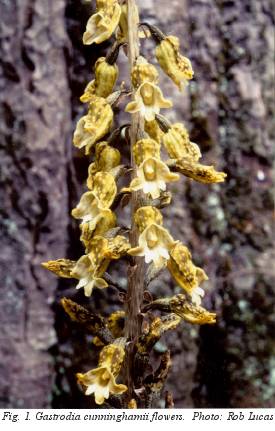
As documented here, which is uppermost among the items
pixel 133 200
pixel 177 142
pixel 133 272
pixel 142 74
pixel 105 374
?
pixel 142 74

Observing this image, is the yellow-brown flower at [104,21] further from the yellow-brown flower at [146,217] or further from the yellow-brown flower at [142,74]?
the yellow-brown flower at [146,217]

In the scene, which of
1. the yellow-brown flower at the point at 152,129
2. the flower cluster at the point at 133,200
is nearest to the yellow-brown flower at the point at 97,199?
the flower cluster at the point at 133,200

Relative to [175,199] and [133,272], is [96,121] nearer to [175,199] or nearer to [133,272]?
[133,272]

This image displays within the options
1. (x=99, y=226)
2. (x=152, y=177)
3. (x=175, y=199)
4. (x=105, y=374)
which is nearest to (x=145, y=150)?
(x=152, y=177)

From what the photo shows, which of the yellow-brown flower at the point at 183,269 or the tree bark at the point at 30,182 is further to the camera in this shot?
the tree bark at the point at 30,182

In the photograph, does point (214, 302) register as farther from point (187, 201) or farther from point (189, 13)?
point (189, 13)

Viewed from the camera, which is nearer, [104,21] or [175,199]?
[104,21]

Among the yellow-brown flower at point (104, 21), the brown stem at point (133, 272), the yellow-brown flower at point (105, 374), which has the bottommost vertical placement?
the yellow-brown flower at point (105, 374)
